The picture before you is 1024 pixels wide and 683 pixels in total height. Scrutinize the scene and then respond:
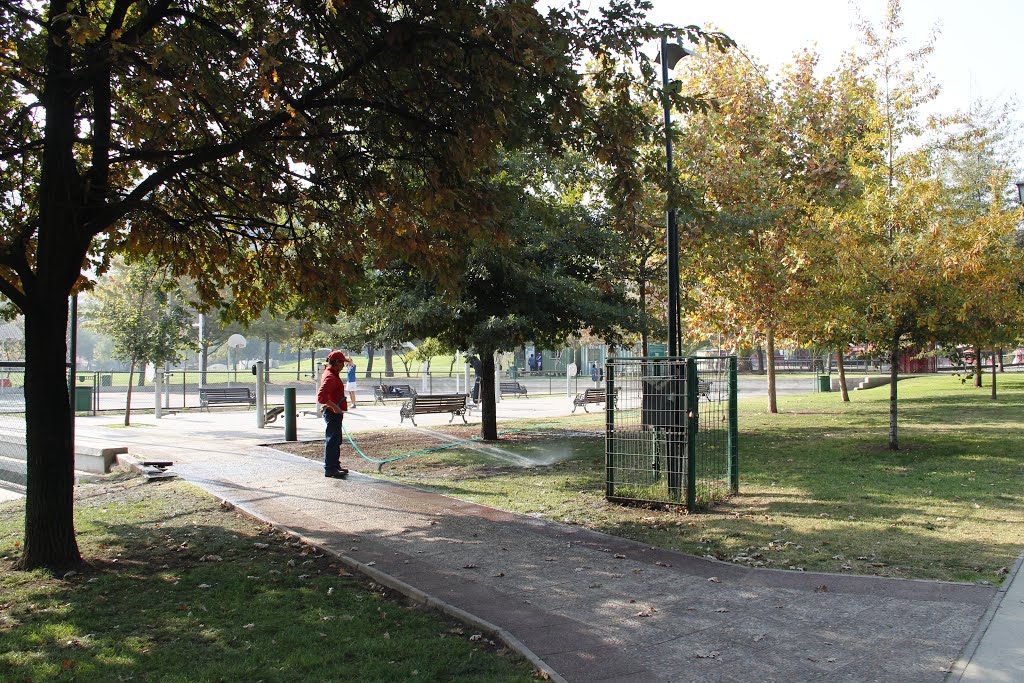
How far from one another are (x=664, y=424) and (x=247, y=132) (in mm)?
5446

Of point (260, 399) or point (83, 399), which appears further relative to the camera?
point (83, 399)

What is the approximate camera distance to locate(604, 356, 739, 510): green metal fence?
9.03 m

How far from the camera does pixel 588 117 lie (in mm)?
7848

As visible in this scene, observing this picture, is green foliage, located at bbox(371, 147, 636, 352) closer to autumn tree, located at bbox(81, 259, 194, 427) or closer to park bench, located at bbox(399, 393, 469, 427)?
park bench, located at bbox(399, 393, 469, 427)

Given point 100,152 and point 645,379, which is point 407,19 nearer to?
point 100,152

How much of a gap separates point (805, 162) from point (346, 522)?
18.9 meters

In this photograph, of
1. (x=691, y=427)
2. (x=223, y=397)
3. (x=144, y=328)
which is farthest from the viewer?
(x=223, y=397)

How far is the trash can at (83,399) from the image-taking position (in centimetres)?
2714

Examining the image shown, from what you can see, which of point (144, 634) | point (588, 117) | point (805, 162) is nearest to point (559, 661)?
point (144, 634)

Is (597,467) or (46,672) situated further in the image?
A: (597,467)

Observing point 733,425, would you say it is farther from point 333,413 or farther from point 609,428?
point 333,413

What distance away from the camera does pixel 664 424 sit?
30.3ft


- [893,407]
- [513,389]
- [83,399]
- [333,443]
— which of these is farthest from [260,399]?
[513,389]

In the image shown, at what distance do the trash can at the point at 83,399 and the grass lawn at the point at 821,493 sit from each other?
14.6m
